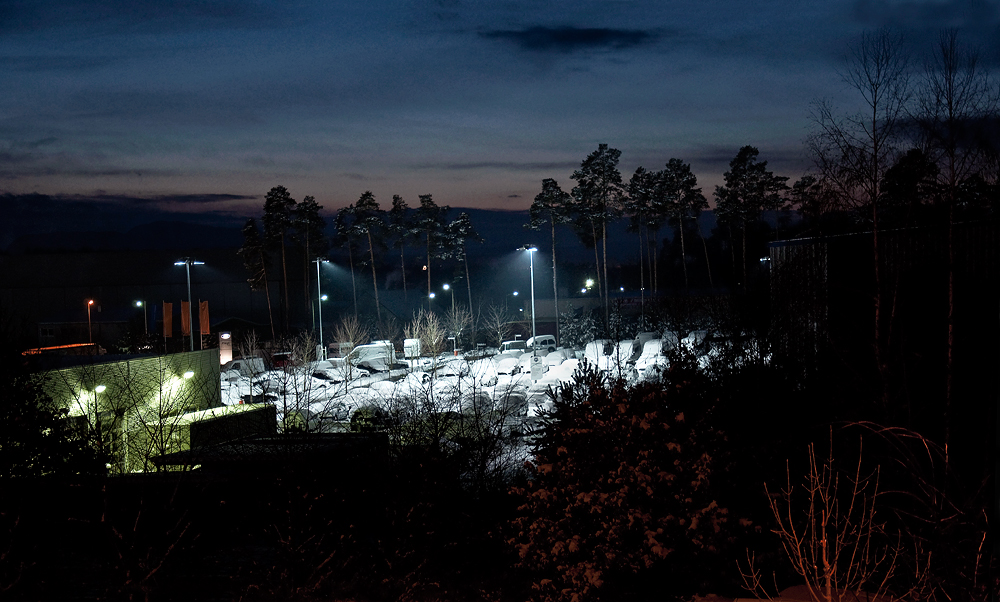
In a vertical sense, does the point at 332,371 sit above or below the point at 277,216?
below

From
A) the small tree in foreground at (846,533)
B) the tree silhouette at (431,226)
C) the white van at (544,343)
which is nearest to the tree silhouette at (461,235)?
the tree silhouette at (431,226)

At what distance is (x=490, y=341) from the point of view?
46.0 m

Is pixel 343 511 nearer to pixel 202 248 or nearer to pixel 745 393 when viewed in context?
pixel 745 393

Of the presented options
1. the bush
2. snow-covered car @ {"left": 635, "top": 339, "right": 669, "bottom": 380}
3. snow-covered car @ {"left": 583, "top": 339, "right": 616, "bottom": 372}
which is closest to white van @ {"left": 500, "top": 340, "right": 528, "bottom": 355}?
snow-covered car @ {"left": 583, "top": 339, "right": 616, "bottom": 372}

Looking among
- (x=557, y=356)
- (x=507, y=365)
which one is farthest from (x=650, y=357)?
(x=507, y=365)

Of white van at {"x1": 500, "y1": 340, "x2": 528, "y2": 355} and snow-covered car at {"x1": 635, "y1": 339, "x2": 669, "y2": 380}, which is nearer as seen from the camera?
snow-covered car at {"x1": 635, "y1": 339, "x2": 669, "y2": 380}

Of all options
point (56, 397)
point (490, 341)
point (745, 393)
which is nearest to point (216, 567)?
point (56, 397)

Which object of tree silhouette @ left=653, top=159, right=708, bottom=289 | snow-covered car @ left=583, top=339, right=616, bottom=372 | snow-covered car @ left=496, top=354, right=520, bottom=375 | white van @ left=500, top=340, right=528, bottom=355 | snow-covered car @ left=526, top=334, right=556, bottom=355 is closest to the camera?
snow-covered car @ left=496, top=354, right=520, bottom=375

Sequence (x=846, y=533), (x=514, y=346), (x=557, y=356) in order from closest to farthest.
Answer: (x=846, y=533), (x=557, y=356), (x=514, y=346)

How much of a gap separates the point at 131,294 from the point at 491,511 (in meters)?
58.7

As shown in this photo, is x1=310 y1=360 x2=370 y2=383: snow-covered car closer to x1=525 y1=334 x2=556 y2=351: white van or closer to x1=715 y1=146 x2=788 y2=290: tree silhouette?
x1=525 y1=334 x2=556 y2=351: white van

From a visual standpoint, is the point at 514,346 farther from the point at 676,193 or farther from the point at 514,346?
the point at 676,193

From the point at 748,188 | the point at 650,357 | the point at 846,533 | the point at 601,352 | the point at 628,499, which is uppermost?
the point at 748,188

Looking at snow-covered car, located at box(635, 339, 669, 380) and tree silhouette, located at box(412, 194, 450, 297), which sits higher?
tree silhouette, located at box(412, 194, 450, 297)
